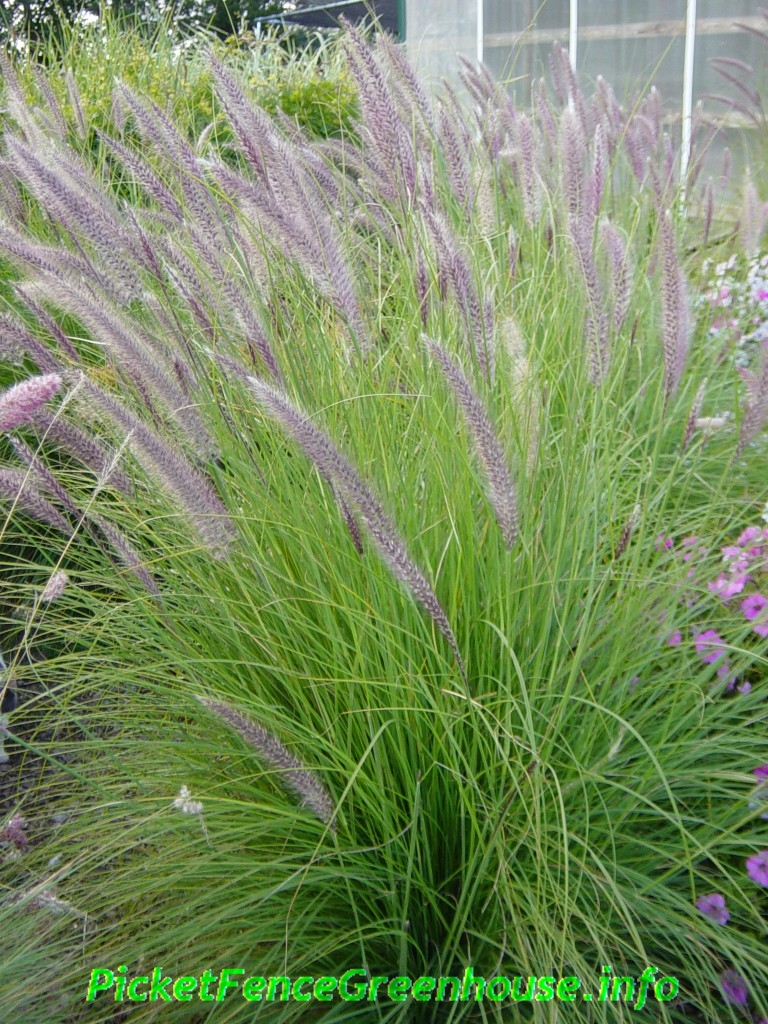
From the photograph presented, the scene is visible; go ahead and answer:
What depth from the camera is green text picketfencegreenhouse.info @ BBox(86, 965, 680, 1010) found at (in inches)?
56.9

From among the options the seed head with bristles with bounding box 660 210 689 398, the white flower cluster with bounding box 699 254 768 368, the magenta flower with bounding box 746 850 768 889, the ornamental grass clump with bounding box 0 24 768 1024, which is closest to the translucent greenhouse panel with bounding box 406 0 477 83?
the white flower cluster with bounding box 699 254 768 368

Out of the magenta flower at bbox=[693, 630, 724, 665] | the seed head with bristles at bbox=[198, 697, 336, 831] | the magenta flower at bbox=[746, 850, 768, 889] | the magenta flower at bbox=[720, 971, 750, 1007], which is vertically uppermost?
→ the seed head with bristles at bbox=[198, 697, 336, 831]

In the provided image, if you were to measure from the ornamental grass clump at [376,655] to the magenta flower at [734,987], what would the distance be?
0.05 feet

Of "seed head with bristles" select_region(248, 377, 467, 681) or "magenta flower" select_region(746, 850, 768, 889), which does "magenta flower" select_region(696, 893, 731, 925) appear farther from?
"seed head with bristles" select_region(248, 377, 467, 681)

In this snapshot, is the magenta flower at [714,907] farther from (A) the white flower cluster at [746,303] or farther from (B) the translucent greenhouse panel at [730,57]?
(B) the translucent greenhouse panel at [730,57]

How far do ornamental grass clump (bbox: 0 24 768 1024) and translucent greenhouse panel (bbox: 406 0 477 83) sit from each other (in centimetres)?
700

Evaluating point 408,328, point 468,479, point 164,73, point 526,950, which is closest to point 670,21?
point 164,73

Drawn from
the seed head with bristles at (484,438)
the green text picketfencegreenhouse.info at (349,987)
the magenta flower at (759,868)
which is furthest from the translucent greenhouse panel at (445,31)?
the green text picketfencegreenhouse.info at (349,987)

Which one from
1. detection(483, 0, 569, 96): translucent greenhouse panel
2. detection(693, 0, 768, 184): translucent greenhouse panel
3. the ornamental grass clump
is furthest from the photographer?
detection(483, 0, 569, 96): translucent greenhouse panel

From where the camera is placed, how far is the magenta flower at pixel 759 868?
5.02 feet

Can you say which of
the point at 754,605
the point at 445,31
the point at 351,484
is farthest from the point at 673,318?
the point at 445,31

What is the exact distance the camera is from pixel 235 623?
68.7 inches

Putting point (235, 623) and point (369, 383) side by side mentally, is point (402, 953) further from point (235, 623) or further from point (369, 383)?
point (369, 383)

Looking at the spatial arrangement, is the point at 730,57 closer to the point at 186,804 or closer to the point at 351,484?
the point at 351,484
